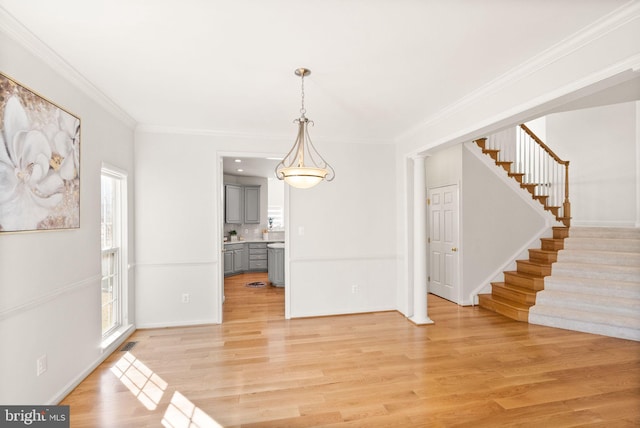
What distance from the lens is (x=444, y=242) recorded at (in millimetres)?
5547

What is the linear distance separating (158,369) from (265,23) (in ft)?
10.3

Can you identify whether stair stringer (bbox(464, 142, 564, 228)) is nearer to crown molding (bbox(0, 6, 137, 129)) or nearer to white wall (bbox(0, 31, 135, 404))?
crown molding (bbox(0, 6, 137, 129))

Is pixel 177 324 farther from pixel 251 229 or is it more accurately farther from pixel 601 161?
pixel 601 161

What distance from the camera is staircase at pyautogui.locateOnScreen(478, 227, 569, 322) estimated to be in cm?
445

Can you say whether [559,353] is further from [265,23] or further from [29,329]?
[29,329]

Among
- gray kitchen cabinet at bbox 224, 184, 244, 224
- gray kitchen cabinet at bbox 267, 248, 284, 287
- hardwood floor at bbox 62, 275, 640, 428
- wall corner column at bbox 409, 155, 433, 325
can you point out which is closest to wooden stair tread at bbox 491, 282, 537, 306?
hardwood floor at bbox 62, 275, 640, 428

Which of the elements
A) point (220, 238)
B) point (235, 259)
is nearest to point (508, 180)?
point (220, 238)

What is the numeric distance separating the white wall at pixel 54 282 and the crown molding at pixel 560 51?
3612 mm

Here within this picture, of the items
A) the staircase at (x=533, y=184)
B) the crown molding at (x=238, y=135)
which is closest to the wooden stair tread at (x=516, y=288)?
the staircase at (x=533, y=184)

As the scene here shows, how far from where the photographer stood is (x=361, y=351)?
11.0 ft

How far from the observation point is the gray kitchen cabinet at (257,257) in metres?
8.13

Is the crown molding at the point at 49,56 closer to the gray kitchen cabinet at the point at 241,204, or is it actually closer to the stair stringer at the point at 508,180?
the gray kitchen cabinet at the point at 241,204

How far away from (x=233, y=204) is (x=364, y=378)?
6.10 m

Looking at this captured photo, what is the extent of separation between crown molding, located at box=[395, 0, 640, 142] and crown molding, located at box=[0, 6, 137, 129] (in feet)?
11.6
